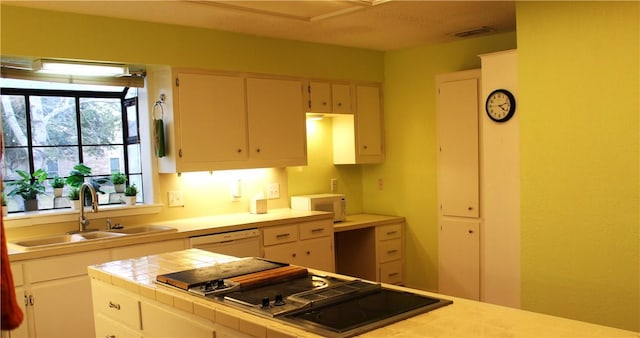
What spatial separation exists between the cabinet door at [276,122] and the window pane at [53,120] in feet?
4.50

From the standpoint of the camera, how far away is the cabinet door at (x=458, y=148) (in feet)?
15.5

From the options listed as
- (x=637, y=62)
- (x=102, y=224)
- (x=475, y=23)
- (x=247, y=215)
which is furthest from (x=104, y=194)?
(x=637, y=62)

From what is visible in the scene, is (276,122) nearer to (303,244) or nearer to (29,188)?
(303,244)

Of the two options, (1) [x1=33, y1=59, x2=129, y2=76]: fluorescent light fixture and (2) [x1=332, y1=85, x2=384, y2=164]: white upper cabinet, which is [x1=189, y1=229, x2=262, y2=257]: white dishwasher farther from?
(2) [x1=332, y1=85, x2=384, y2=164]: white upper cabinet

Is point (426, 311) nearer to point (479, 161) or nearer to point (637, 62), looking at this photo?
point (637, 62)

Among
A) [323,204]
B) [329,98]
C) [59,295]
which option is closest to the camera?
[59,295]

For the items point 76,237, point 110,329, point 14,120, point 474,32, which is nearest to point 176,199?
point 76,237

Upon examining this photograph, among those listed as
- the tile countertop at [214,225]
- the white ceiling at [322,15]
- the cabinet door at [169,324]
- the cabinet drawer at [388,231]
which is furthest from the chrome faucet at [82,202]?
the cabinet drawer at [388,231]

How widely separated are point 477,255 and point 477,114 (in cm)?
119

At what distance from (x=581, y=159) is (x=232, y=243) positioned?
2463mm

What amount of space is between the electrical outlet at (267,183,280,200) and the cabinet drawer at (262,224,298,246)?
24.6 inches

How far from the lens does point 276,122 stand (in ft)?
15.8

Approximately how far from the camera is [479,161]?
4699 millimetres

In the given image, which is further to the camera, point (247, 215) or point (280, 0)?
point (247, 215)
